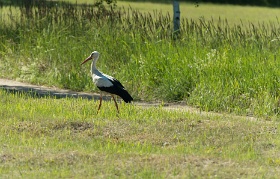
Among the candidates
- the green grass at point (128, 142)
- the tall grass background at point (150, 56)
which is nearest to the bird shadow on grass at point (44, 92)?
the tall grass background at point (150, 56)

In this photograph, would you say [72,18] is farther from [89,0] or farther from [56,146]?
[89,0]

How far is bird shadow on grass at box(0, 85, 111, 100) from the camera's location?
1603cm

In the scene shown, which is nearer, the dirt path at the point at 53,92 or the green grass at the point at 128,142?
the green grass at the point at 128,142

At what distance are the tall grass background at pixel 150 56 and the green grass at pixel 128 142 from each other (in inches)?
59.4

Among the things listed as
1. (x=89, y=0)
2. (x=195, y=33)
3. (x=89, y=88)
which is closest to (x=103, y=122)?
(x=89, y=88)

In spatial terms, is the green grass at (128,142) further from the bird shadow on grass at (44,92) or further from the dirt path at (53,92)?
the bird shadow on grass at (44,92)

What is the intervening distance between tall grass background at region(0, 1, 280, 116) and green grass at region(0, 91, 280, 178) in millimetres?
1508

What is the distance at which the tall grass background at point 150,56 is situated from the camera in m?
15.0

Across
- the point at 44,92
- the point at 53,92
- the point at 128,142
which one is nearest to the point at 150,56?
the point at 53,92

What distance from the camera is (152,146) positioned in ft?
36.1

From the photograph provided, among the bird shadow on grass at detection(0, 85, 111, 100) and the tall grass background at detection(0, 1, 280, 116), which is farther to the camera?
the bird shadow on grass at detection(0, 85, 111, 100)

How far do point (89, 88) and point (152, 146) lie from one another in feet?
20.1

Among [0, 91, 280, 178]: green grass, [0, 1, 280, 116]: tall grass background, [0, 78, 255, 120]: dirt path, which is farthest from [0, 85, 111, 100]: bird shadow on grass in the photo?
[0, 91, 280, 178]: green grass

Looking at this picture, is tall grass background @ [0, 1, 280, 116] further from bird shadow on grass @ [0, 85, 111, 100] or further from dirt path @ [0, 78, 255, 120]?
bird shadow on grass @ [0, 85, 111, 100]
